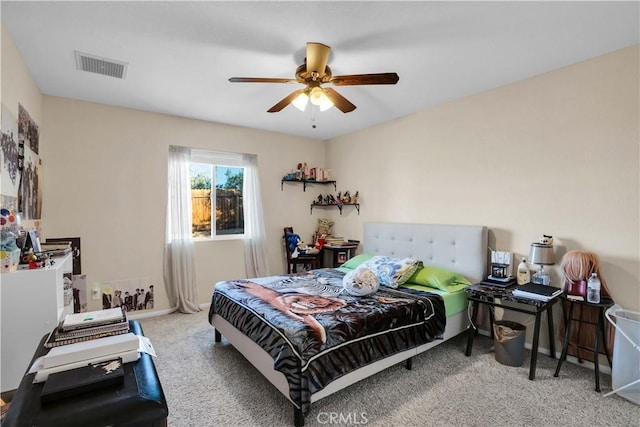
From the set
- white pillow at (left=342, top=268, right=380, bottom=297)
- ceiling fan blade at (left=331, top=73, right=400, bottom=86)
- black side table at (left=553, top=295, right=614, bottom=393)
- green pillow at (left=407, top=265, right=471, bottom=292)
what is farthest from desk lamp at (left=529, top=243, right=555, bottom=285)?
ceiling fan blade at (left=331, top=73, right=400, bottom=86)

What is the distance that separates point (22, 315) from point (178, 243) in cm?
216

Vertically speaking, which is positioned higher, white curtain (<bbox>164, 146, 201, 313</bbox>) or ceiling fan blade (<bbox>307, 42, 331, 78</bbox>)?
ceiling fan blade (<bbox>307, 42, 331, 78</bbox>)

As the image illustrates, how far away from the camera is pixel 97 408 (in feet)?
3.18

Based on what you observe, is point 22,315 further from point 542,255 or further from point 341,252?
point 542,255

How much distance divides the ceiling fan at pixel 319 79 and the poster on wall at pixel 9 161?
59.9 inches

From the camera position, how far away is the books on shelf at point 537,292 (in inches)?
91.9

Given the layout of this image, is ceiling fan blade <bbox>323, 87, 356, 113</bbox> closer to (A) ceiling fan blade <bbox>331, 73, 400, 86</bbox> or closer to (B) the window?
(A) ceiling fan blade <bbox>331, 73, 400, 86</bbox>

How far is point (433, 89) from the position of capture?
120 inches

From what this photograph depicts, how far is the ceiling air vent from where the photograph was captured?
95.0 inches

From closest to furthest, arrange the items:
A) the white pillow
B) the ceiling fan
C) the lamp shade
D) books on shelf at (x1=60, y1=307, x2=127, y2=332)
A: 1. books on shelf at (x1=60, y1=307, x2=127, y2=332)
2. the ceiling fan
3. the lamp shade
4. the white pillow

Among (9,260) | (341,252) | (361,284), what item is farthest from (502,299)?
(9,260)

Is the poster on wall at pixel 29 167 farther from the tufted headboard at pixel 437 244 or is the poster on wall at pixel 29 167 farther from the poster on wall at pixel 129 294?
the tufted headboard at pixel 437 244

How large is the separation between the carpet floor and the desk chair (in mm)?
1895

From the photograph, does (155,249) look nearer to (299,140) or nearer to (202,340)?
(202,340)
